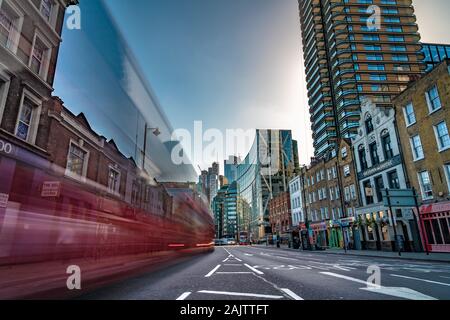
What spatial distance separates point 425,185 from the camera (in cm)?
2384

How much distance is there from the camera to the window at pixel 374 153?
3130cm

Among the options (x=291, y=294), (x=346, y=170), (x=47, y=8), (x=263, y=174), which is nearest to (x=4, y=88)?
(x=47, y=8)

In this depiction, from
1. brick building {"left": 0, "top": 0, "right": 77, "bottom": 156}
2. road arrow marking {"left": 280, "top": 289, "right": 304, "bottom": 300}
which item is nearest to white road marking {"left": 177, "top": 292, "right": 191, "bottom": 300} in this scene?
road arrow marking {"left": 280, "top": 289, "right": 304, "bottom": 300}

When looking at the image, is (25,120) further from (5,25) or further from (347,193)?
(347,193)

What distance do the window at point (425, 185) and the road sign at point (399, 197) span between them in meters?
4.01

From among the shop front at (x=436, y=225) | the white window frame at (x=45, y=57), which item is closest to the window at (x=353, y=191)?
the shop front at (x=436, y=225)

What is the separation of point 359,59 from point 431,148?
2343 inches

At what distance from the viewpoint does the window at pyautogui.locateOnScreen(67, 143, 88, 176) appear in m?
16.1

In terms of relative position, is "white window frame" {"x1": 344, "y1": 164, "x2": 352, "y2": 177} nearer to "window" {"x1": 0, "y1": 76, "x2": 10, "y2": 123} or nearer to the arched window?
the arched window

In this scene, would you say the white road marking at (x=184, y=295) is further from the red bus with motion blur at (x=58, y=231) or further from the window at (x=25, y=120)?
the window at (x=25, y=120)

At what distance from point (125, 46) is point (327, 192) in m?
Answer: 40.3

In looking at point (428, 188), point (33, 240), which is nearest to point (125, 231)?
point (33, 240)

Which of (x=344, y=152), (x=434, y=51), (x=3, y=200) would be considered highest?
(x=434, y=51)

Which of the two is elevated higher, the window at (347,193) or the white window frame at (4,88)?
the white window frame at (4,88)
